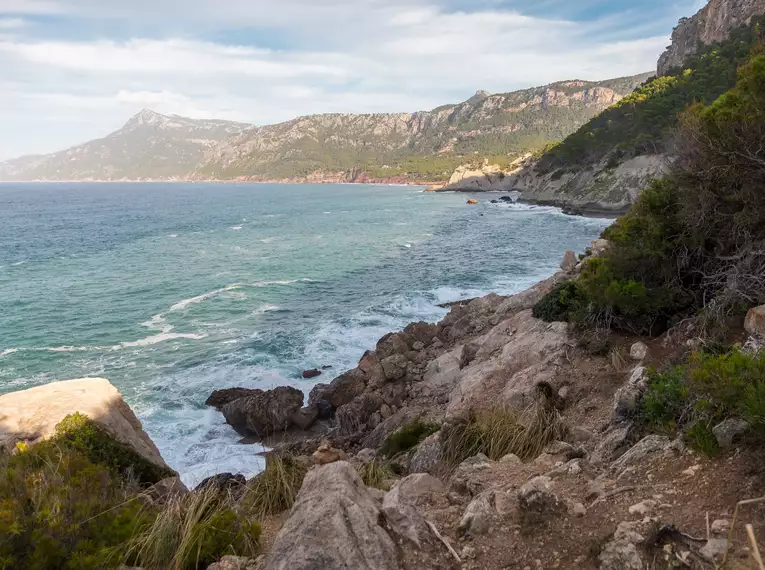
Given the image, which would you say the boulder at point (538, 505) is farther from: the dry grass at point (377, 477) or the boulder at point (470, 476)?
the dry grass at point (377, 477)

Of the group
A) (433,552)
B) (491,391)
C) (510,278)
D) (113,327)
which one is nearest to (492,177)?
(510,278)

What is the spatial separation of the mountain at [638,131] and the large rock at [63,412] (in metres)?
48.6

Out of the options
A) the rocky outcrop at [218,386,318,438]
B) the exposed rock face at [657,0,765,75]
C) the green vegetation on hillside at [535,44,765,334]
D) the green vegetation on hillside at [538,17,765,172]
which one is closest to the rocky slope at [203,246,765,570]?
the green vegetation on hillside at [535,44,765,334]

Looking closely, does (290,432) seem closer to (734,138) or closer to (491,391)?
(491,391)

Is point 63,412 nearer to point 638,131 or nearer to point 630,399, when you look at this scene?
point 630,399

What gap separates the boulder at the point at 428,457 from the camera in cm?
781

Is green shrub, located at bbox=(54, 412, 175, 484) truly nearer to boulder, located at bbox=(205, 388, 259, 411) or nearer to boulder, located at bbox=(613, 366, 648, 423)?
boulder, located at bbox=(205, 388, 259, 411)

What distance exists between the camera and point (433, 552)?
13.5 ft

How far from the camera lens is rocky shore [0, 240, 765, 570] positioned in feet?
12.3

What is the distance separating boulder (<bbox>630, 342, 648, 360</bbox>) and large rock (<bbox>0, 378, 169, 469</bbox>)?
10919mm

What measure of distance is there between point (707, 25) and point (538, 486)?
102234 mm

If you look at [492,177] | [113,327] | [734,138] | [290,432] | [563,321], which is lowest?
[290,432]

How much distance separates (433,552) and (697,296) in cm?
933

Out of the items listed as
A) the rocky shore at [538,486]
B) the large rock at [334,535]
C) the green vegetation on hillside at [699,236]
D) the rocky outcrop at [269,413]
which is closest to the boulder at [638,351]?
the rocky shore at [538,486]
